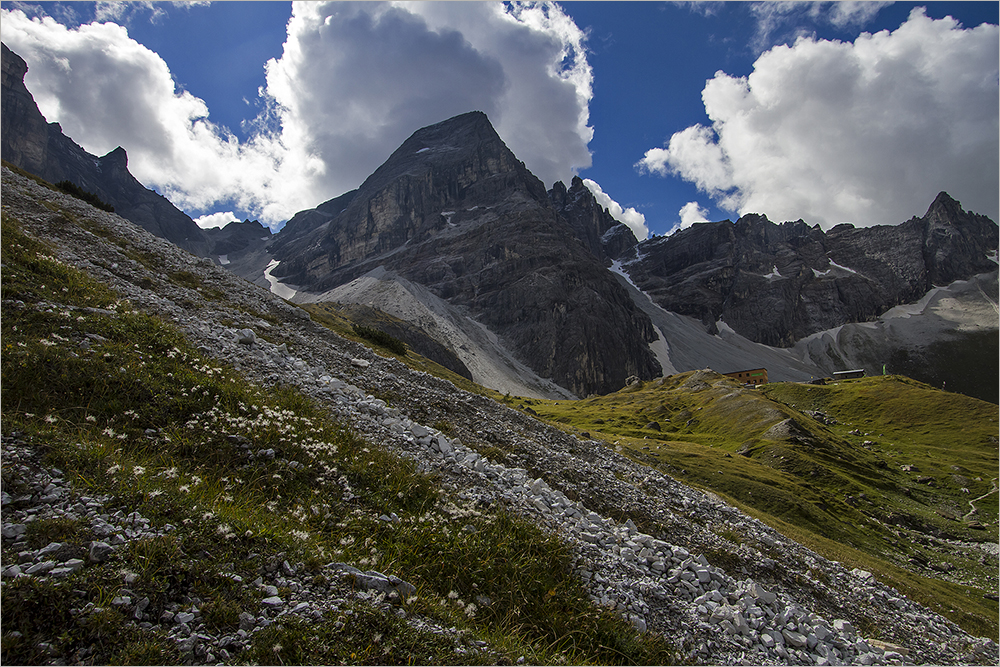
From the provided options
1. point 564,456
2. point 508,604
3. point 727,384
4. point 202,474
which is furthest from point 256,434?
point 727,384

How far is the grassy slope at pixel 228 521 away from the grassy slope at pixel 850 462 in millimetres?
24351

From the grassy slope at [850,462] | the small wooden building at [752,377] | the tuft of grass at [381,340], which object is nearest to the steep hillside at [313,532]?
the grassy slope at [850,462]

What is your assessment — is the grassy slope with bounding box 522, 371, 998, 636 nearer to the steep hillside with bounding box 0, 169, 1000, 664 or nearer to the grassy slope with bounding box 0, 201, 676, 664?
the steep hillside with bounding box 0, 169, 1000, 664

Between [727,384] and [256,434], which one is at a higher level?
[727,384]

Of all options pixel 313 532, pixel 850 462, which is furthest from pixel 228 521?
pixel 850 462

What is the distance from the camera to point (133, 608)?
509 centimetres

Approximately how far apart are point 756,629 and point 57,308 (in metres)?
21.8

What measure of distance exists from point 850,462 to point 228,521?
3312 inches

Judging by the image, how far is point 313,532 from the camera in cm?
812

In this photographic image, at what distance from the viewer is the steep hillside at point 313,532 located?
215 inches

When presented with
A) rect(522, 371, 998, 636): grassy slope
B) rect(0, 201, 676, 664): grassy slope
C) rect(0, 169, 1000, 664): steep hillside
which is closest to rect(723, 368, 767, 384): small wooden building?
rect(522, 371, 998, 636): grassy slope

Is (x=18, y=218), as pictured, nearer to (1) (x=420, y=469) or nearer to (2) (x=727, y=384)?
(1) (x=420, y=469)

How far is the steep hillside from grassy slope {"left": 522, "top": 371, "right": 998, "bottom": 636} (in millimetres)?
16227

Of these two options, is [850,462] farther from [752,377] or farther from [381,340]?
[752,377]
